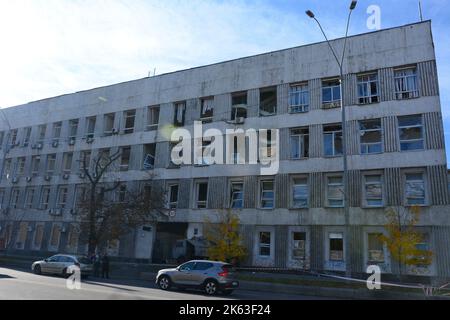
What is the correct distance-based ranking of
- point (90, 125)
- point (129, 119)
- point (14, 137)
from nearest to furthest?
1. point (129, 119)
2. point (90, 125)
3. point (14, 137)

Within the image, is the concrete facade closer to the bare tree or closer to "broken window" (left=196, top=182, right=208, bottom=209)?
"broken window" (left=196, top=182, right=208, bottom=209)

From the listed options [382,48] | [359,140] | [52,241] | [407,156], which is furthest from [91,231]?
[382,48]

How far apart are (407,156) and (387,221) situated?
13.8 ft

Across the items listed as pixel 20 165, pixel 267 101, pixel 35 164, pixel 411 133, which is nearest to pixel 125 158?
pixel 35 164

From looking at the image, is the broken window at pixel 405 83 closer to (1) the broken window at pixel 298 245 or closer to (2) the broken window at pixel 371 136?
(2) the broken window at pixel 371 136

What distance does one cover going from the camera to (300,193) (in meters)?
27.4

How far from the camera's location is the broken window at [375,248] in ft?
79.3

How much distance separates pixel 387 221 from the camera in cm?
2370

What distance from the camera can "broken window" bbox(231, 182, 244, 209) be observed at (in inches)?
1155

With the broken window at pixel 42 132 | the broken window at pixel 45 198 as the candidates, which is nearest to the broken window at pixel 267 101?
the broken window at pixel 45 198

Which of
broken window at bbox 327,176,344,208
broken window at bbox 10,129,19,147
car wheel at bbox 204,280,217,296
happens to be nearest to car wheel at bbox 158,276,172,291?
car wheel at bbox 204,280,217,296

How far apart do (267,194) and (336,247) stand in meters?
6.10

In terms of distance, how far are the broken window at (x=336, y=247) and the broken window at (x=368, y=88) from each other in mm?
9160

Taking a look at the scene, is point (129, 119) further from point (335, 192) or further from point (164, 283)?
point (164, 283)
